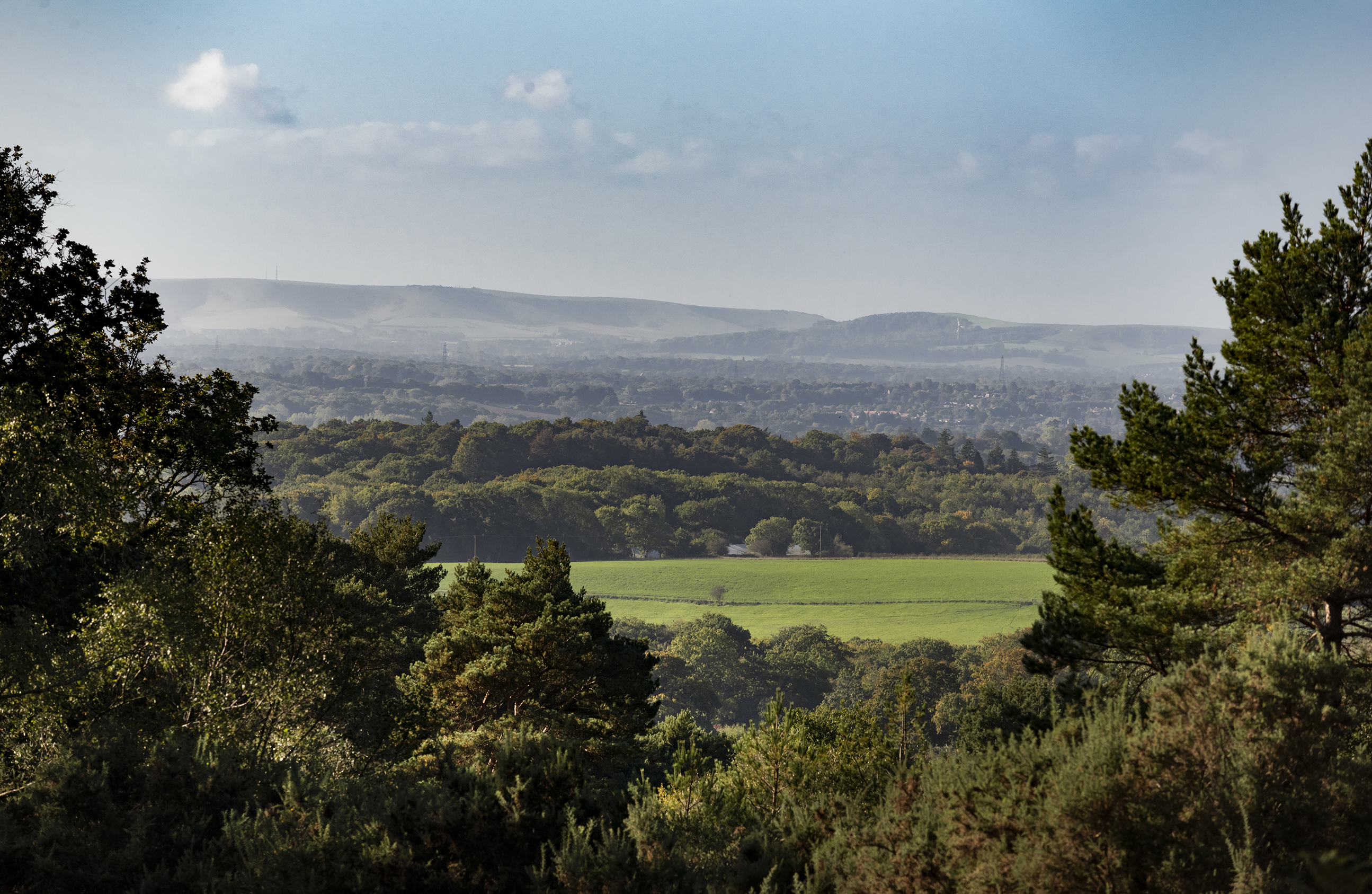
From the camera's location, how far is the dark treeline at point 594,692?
8.68 m

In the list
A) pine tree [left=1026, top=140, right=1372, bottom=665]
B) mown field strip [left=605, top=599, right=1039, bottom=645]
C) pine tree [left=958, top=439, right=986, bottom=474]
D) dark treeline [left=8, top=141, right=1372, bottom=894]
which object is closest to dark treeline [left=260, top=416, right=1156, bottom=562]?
pine tree [left=958, top=439, right=986, bottom=474]

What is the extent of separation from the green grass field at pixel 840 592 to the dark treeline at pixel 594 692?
7952cm

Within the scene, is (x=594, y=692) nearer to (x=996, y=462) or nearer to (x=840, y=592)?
(x=840, y=592)

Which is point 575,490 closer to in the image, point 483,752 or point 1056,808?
point 483,752

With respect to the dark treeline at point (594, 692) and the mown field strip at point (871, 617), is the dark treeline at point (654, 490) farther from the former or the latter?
the dark treeline at point (594, 692)

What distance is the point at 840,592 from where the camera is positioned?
399 feet

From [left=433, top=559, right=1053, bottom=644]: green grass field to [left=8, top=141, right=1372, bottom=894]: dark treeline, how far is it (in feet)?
261

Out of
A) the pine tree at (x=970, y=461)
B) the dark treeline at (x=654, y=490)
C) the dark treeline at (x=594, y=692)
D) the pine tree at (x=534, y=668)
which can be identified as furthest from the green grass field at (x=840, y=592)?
the dark treeline at (x=594, y=692)

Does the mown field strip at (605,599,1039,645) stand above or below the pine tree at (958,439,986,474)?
below

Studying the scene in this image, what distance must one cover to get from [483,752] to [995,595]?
4231 inches

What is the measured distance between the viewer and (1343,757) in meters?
10.2

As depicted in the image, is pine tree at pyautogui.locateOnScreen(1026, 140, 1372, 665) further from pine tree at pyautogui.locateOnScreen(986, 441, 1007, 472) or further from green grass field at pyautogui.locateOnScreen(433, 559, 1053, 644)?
pine tree at pyautogui.locateOnScreen(986, 441, 1007, 472)

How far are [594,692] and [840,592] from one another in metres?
99.8

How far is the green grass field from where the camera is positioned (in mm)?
105500
